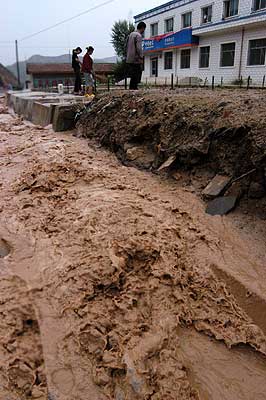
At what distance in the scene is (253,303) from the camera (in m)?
3.11

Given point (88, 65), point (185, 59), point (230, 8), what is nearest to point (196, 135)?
point (88, 65)

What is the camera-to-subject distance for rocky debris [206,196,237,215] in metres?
4.32

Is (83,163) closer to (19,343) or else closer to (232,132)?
(232,132)

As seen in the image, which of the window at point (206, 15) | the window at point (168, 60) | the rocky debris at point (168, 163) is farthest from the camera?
the window at point (168, 60)

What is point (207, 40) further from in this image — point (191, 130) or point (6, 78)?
point (6, 78)

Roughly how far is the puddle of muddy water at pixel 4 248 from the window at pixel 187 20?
Result: 23.7m

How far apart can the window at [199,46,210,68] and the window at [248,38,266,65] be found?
3.57 meters

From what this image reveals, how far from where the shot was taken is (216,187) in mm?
4586

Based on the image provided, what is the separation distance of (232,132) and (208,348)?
113 inches

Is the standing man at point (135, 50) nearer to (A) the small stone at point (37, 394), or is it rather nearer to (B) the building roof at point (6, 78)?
(A) the small stone at point (37, 394)

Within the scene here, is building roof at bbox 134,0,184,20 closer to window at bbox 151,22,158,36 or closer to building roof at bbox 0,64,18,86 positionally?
window at bbox 151,22,158,36

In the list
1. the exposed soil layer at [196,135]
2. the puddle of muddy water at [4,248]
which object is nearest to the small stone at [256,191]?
the exposed soil layer at [196,135]

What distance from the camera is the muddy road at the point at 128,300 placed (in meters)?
2.43

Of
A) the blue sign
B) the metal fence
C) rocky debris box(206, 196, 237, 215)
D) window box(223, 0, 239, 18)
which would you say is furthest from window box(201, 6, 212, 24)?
rocky debris box(206, 196, 237, 215)
